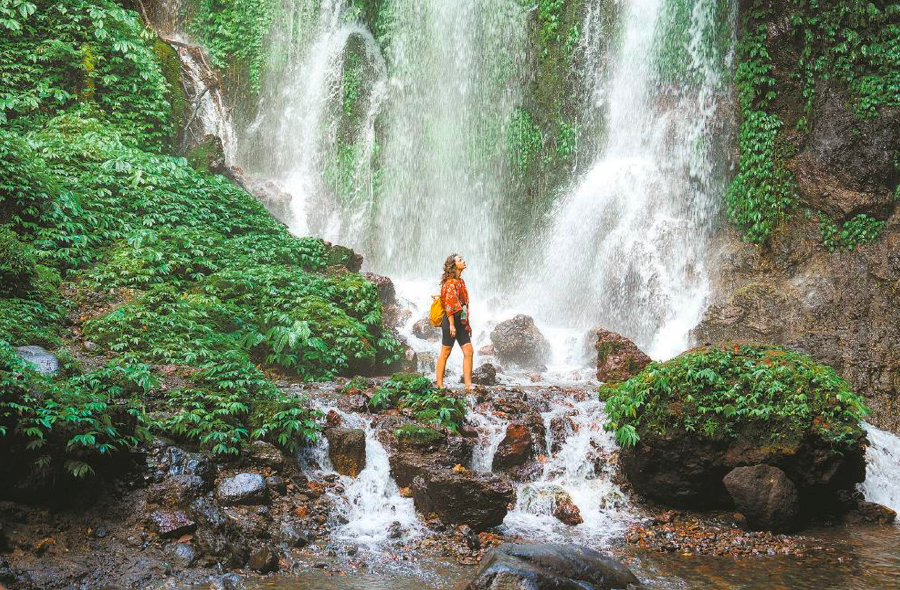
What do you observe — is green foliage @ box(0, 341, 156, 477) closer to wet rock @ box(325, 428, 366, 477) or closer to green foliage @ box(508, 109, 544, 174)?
wet rock @ box(325, 428, 366, 477)

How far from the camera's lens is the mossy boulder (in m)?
6.36

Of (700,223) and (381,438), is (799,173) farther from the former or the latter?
(381,438)

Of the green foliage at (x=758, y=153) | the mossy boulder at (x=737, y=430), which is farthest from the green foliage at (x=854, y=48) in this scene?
the mossy boulder at (x=737, y=430)

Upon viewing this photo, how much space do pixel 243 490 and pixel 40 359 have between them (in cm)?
252

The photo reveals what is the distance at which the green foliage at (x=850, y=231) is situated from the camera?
11.8m

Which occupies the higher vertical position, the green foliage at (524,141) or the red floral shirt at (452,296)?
the green foliage at (524,141)

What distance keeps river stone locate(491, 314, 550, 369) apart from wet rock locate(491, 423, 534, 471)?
19.9 feet

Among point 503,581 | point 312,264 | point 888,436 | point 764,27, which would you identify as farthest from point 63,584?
point 764,27

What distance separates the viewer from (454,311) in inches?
341

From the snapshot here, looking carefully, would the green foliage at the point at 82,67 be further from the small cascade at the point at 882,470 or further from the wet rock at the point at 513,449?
the small cascade at the point at 882,470

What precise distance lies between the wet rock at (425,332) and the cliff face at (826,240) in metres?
5.68

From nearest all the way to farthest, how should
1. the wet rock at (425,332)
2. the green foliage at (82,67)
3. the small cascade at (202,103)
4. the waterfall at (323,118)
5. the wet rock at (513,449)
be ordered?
the wet rock at (513,449), the green foliage at (82,67), the wet rock at (425,332), the small cascade at (202,103), the waterfall at (323,118)

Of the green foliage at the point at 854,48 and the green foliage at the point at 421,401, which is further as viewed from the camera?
the green foliage at the point at 854,48

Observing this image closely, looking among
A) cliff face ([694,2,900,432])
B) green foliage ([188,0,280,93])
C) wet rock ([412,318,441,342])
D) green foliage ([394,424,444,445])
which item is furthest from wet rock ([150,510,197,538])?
green foliage ([188,0,280,93])
